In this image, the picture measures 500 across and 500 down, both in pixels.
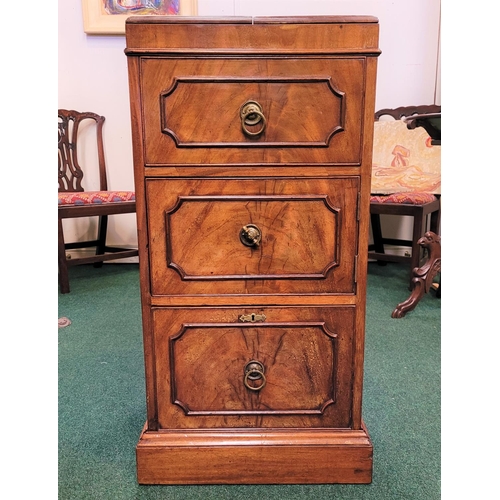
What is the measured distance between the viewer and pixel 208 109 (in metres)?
0.88

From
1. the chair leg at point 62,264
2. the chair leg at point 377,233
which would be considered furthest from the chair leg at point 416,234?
the chair leg at point 62,264

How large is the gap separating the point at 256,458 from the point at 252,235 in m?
0.52

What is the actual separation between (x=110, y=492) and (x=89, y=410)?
37 centimetres

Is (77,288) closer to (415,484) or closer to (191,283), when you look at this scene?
(191,283)

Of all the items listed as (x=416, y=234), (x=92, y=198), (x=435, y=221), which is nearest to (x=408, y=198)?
(x=416, y=234)

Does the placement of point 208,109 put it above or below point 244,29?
below

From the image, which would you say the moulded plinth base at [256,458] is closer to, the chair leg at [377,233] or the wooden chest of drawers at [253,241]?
the wooden chest of drawers at [253,241]

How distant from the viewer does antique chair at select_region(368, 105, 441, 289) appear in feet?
7.16

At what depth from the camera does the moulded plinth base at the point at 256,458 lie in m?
1.01

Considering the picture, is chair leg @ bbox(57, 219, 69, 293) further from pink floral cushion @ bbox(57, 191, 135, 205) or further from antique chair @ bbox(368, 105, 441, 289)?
antique chair @ bbox(368, 105, 441, 289)

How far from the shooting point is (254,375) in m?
1.00

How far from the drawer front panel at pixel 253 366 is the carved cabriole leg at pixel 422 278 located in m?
1.12

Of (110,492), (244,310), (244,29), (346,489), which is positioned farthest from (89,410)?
(244,29)

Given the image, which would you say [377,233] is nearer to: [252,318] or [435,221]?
[435,221]
